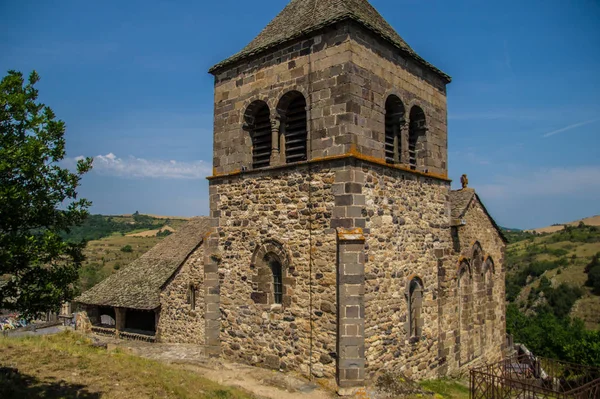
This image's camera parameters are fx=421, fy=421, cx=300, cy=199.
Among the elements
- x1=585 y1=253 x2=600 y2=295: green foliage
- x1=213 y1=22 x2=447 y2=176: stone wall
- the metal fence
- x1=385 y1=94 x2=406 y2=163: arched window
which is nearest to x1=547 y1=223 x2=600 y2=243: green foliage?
x1=585 y1=253 x2=600 y2=295: green foliage

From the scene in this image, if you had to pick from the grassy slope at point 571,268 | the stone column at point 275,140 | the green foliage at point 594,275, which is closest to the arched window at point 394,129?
the stone column at point 275,140

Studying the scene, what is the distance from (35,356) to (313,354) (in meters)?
6.57

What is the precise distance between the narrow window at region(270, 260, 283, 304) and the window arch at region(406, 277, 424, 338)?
3502 mm

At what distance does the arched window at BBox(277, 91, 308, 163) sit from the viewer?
11150mm

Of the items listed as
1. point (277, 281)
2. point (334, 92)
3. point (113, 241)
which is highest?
point (334, 92)

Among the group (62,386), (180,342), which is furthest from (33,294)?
(180,342)

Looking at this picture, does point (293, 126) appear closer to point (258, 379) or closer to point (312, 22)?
point (312, 22)

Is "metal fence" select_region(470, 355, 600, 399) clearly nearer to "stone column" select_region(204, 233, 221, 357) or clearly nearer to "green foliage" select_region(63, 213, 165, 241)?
"stone column" select_region(204, 233, 221, 357)

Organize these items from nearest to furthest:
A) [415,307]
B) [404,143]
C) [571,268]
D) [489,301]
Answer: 1. [415,307]
2. [404,143]
3. [489,301]
4. [571,268]

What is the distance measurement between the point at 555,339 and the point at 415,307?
17.9 metres

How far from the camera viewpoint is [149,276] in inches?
884

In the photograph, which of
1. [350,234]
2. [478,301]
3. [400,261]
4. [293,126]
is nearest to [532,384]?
[478,301]

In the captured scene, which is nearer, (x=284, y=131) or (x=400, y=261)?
(x=400, y=261)

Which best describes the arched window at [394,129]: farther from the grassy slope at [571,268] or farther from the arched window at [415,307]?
the grassy slope at [571,268]
